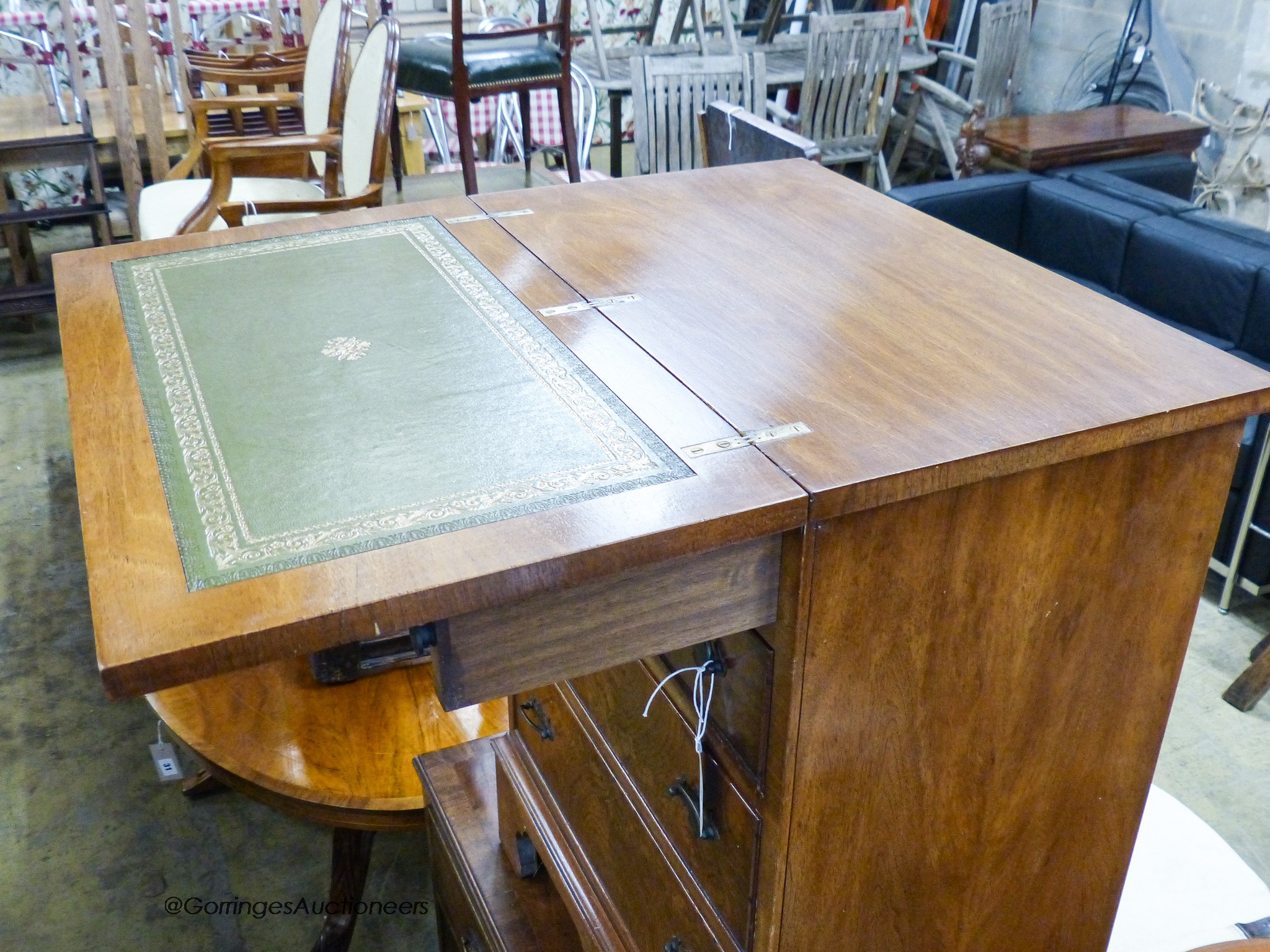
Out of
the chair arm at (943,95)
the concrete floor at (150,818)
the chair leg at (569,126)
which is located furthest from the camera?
the chair arm at (943,95)

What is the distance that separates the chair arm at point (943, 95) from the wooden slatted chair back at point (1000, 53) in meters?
0.06

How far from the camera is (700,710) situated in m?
1.06

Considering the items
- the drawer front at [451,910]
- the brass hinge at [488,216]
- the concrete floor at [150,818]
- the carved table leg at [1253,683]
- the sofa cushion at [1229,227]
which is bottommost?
the concrete floor at [150,818]

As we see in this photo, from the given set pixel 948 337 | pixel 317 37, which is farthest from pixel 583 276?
pixel 317 37

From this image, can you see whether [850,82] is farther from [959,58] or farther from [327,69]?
[327,69]

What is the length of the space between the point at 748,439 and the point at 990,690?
342 millimetres

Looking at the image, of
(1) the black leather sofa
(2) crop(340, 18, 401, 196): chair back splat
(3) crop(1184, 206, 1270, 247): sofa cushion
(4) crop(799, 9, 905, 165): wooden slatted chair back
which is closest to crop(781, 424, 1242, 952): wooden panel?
(1) the black leather sofa

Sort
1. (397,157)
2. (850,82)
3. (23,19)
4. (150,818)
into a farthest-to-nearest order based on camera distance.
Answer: (850,82) < (23,19) < (397,157) < (150,818)

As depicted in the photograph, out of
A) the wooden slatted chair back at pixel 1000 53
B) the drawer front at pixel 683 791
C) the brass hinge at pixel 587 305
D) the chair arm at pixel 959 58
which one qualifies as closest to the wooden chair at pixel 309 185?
the brass hinge at pixel 587 305

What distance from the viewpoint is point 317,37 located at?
3.57 metres

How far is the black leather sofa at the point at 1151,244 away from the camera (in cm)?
293

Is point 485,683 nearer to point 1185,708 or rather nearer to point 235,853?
point 235,853

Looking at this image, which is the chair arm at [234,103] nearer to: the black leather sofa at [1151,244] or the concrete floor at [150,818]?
the concrete floor at [150,818]

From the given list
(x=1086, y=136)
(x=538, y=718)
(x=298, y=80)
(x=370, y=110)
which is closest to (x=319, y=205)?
(x=370, y=110)
